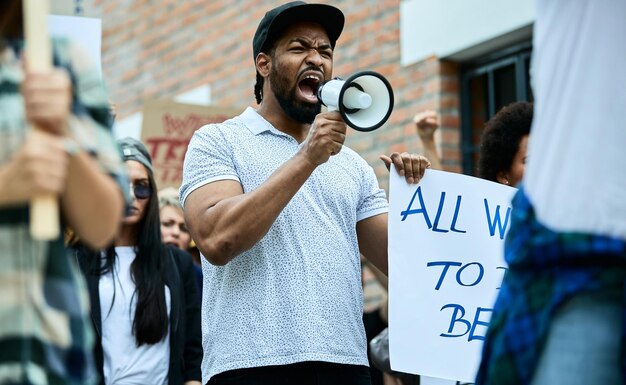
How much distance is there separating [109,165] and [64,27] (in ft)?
8.29

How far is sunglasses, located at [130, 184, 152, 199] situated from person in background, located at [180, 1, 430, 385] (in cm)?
115

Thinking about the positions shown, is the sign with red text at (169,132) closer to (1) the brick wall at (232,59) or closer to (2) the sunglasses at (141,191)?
(1) the brick wall at (232,59)

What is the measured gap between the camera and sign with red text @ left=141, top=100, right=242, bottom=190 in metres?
7.47

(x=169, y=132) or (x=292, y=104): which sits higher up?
(x=169, y=132)

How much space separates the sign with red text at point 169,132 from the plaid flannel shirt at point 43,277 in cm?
482

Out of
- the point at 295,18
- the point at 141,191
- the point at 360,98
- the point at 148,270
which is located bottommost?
the point at 148,270

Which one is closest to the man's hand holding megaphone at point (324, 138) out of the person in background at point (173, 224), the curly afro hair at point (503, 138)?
the curly afro hair at point (503, 138)

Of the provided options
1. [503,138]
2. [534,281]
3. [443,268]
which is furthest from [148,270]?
[534,281]

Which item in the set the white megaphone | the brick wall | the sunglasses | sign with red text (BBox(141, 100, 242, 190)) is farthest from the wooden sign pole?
the brick wall

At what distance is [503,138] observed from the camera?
192 inches

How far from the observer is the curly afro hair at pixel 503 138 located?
486 cm

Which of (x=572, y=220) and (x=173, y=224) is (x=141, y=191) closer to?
(x=173, y=224)

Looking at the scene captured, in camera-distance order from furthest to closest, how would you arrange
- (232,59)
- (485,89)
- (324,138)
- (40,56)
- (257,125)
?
(232,59), (485,89), (257,125), (324,138), (40,56)

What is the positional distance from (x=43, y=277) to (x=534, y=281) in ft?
3.01
